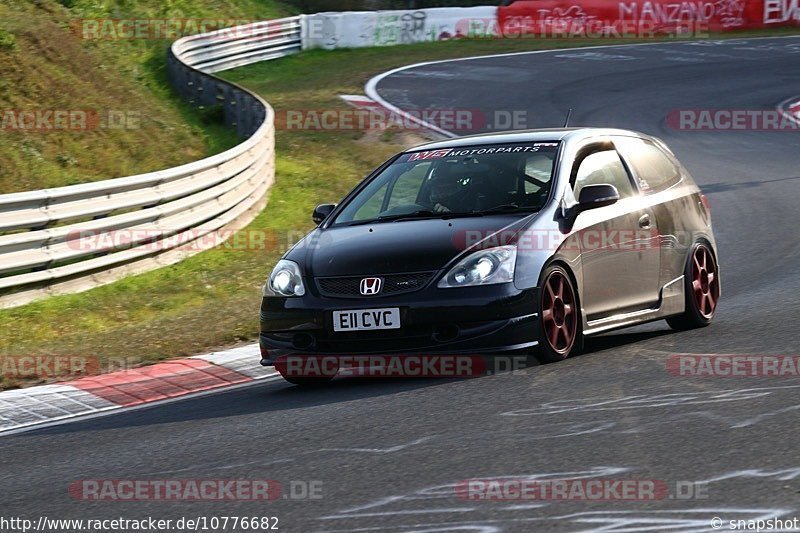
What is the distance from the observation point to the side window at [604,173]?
8945 mm

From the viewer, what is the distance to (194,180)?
48.2 feet

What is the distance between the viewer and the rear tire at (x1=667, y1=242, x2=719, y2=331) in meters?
9.65

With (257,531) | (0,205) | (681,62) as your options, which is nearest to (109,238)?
(0,205)

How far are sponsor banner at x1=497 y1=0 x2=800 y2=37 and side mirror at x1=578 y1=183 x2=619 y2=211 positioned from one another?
31.4 m

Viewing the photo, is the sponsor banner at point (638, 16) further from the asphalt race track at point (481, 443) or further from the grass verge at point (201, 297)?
the asphalt race track at point (481, 443)

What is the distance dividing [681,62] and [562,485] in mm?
30115

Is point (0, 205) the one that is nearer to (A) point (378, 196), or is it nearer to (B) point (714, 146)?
(A) point (378, 196)

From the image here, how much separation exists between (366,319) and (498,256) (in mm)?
862
